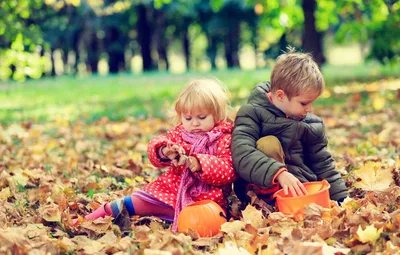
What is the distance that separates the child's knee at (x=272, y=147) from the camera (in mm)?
3955

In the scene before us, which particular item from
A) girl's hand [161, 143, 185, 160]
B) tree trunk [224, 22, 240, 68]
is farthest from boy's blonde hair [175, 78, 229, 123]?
tree trunk [224, 22, 240, 68]

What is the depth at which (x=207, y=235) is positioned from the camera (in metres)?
3.71

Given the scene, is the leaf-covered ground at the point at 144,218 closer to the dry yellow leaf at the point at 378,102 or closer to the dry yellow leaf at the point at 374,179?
the dry yellow leaf at the point at 374,179

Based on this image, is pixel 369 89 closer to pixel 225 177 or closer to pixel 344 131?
pixel 344 131

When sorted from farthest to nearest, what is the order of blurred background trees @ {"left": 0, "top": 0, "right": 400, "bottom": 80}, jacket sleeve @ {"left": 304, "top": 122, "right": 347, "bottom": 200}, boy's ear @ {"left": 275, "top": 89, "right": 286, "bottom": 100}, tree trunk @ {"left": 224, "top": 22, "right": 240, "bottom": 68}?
tree trunk @ {"left": 224, "top": 22, "right": 240, "bottom": 68} → blurred background trees @ {"left": 0, "top": 0, "right": 400, "bottom": 80} → jacket sleeve @ {"left": 304, "top": 122, "right": 347, "bottom": 200} → boy's ear @ {"left": 275, "top": 89, "right": 286, "bottom": 100}

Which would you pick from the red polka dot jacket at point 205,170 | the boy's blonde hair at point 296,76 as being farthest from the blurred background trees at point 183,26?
the red polka dot jacket at point 205,170

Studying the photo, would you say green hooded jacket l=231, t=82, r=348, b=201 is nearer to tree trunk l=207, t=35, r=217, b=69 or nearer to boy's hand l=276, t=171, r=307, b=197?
boy's hand l=276, t=171, r=307, b=197

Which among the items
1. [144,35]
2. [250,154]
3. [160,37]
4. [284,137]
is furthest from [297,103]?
[160,37]

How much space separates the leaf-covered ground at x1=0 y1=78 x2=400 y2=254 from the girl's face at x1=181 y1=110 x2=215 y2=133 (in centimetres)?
54

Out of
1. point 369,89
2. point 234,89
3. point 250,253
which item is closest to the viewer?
point 250,253

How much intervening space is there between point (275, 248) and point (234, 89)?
12.0 m

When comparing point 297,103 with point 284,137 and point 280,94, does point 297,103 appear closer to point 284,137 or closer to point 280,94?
point 280,94

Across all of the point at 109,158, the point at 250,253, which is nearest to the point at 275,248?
the point at 250,253

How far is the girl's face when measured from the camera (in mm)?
4055
